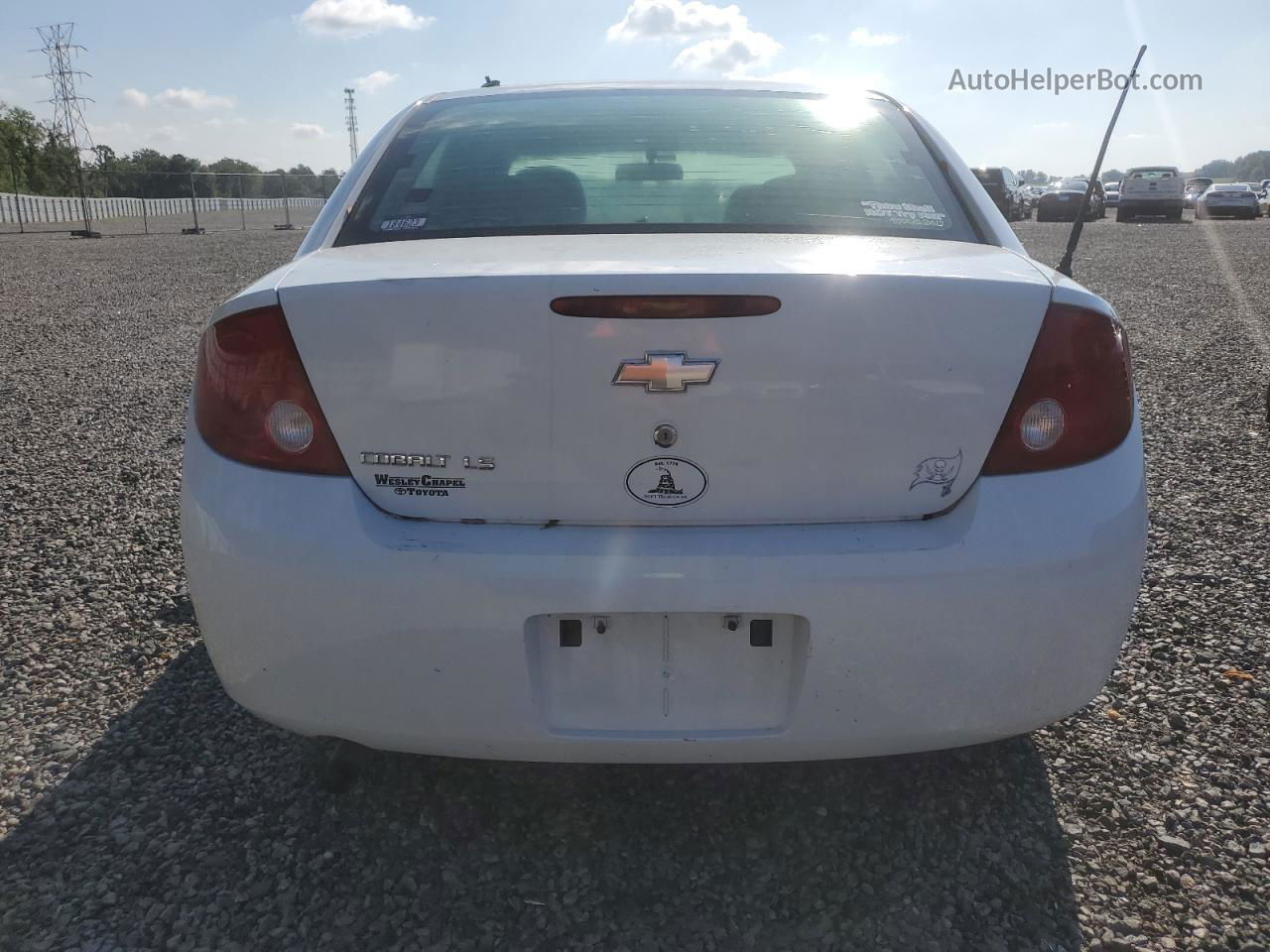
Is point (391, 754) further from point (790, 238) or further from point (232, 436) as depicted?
point (790, 238)

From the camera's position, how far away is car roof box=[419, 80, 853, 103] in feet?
9.61

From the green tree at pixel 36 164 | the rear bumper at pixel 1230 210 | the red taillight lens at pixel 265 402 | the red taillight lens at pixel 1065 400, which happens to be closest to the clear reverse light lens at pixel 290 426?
the red taillight lens at pixel 265 402

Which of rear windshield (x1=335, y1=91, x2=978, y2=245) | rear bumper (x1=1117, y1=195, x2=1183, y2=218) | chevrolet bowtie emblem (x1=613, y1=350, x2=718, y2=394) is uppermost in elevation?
rear windshield (x1=335, y1=91, x2=978, y2=245)

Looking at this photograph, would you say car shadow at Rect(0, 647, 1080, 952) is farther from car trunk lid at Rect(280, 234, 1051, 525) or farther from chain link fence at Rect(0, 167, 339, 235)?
chain link fence at Rect(0, 167, 339, 235)

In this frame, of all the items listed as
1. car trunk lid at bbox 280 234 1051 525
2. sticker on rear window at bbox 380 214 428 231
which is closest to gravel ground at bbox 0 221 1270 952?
car trunk lid at bbox 280 234 1051 525

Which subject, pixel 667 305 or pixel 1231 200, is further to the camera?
pixel 1231 200

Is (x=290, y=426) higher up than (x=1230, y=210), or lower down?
higher up

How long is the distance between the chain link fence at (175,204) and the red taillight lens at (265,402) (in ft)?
97.0

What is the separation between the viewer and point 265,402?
1.83 meters

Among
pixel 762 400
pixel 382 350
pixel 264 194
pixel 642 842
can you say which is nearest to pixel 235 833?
pixel 642 842

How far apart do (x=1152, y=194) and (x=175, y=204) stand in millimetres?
30360

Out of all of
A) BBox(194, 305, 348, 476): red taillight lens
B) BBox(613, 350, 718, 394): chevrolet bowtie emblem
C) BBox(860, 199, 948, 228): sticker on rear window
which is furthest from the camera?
BBox(860, 199, 948, 228): sticker on rear window

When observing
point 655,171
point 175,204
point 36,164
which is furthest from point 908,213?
point 36,164

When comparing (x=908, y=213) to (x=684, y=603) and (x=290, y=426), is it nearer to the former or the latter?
(x=684, y=603)
